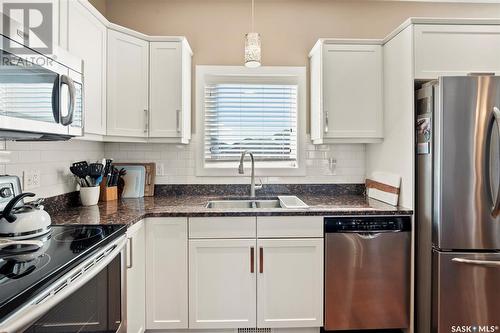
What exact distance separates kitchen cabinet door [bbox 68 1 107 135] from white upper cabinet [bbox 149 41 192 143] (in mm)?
349

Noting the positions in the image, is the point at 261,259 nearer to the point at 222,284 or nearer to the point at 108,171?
the point at 222,284

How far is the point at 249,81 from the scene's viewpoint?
8.71ft

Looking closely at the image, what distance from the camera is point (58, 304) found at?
3.20ft

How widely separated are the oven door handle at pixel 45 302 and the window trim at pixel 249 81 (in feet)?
4.67

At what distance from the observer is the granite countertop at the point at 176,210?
1771 millimetres

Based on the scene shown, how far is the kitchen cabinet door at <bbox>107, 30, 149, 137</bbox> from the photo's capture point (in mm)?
2133

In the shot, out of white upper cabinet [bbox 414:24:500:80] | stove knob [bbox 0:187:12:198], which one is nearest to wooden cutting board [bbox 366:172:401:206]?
white upper cabinet [bbox 414:24:500:80]

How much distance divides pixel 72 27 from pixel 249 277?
6.09 ft

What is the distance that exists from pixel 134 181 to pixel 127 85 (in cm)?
80

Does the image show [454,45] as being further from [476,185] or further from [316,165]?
[316,165]

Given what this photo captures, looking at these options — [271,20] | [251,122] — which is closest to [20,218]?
[251,122]

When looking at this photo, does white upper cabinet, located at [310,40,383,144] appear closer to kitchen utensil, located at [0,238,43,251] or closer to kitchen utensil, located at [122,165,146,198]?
kitchen utensil, located at [122,165,146,198]

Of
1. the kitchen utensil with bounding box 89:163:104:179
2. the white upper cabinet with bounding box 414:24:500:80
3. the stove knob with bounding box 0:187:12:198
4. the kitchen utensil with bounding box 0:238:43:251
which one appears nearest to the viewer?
the kitchen utensil with bounding box 0:238:43:251

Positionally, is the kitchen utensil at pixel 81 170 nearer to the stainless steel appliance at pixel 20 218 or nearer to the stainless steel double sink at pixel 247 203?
the stainless steel appliance at pixel 20 218
